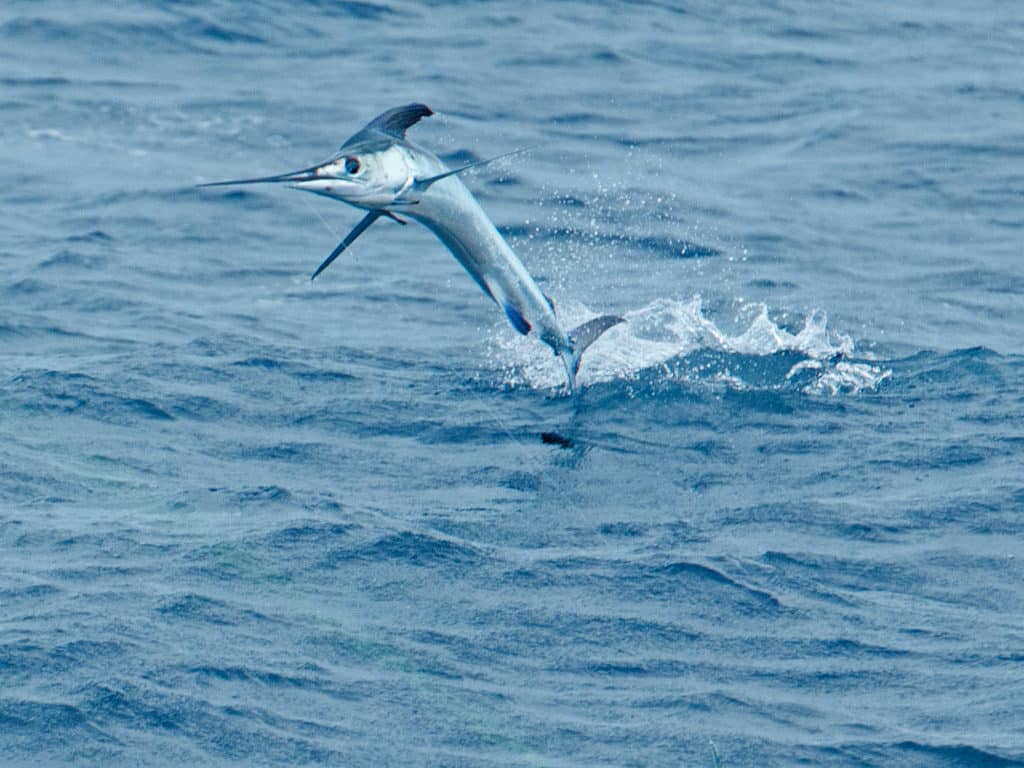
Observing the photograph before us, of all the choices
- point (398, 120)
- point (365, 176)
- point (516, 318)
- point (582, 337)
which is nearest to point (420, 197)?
point (398, 120)

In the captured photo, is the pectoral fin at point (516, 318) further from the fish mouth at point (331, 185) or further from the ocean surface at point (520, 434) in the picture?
the fish mouth at point (331, 185)

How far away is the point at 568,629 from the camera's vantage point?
8.30 metres

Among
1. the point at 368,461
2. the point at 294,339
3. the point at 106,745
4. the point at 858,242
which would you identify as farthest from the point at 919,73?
the point at 106,745

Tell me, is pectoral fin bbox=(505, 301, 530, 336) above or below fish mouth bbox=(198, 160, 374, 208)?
below

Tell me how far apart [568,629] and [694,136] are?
40.8 feet

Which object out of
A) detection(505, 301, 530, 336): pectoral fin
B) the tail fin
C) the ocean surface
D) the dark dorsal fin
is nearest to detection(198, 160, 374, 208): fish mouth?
the dark dorsal fin

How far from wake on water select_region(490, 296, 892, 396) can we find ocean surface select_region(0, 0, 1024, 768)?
0.14 ft

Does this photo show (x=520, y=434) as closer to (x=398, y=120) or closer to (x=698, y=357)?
(x=698, y=357)

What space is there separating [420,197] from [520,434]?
3470 millimetres

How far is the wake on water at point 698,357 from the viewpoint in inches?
472

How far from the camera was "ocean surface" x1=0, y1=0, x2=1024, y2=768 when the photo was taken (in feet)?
24.8

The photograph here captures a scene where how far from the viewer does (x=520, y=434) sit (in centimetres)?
1105

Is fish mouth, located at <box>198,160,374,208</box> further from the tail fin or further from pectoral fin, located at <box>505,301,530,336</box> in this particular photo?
the tail fin

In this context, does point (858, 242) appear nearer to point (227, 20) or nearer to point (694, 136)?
point (694, 136)
